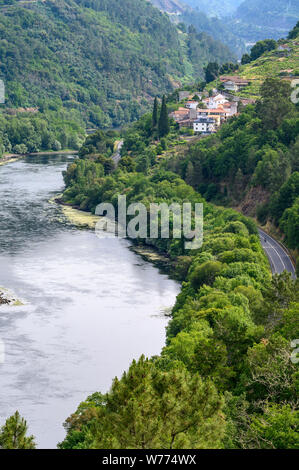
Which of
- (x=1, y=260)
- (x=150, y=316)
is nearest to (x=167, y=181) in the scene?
(x=1, y=260)

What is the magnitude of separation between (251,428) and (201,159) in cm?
6081

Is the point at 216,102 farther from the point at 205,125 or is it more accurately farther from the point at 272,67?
the point at 272,67

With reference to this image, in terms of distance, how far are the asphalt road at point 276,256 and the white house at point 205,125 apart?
126 ft

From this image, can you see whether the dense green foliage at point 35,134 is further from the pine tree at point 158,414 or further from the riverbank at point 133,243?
the pine tree at point 158,414

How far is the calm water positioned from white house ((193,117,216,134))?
31.5 m

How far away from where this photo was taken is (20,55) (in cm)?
18575

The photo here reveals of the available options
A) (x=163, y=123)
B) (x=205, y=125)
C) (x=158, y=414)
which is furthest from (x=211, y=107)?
(x=158, y=414)

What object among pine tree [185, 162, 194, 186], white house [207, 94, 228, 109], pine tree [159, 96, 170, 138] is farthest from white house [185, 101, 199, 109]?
pine tree [185, 162, 194, 186]

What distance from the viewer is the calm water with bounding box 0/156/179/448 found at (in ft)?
114

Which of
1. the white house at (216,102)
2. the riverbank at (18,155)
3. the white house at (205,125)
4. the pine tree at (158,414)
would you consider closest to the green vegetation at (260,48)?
the white house at (216,102)

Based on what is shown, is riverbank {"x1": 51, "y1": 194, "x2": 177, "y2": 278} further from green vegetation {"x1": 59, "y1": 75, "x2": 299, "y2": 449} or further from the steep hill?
the steep hill

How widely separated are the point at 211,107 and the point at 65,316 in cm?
6558

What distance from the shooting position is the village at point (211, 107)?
97625 millimetres
